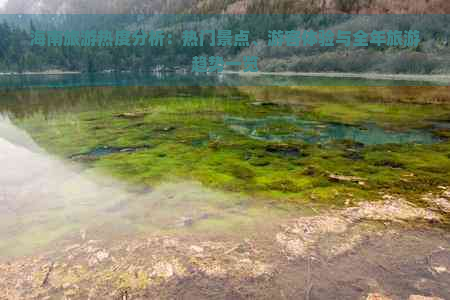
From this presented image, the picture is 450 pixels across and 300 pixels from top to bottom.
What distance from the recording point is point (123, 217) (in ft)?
24.0

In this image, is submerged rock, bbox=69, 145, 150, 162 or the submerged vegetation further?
submerged rock, bbox=69, 145, 150, 162

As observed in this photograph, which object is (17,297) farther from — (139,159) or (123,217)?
(139,159)

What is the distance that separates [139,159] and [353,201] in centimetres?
710

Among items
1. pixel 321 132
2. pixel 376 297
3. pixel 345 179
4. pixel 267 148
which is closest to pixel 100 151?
pixel 267 148

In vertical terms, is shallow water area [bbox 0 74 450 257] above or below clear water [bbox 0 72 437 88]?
below

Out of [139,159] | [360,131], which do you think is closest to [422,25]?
[360,131]

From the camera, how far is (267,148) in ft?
43.2

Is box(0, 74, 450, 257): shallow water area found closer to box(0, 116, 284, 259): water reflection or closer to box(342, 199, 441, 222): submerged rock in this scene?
box(0, 116, 284, 259): water reflection

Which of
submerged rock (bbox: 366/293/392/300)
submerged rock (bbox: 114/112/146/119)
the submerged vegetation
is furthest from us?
submerged rock (bbox: 114/112/146/119)

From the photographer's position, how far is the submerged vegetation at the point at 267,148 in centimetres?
927

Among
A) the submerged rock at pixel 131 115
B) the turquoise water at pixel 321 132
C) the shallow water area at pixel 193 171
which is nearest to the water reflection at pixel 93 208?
the shallow water area at pixel 193 171

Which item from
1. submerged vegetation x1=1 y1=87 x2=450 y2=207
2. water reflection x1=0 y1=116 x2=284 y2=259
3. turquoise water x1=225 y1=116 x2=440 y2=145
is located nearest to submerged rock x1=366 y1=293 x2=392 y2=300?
water reflection x1=0 y1=116 x2=284 y2=259

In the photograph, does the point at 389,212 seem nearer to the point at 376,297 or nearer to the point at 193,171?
the point at 376,297

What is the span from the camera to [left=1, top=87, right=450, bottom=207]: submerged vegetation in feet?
30.4
